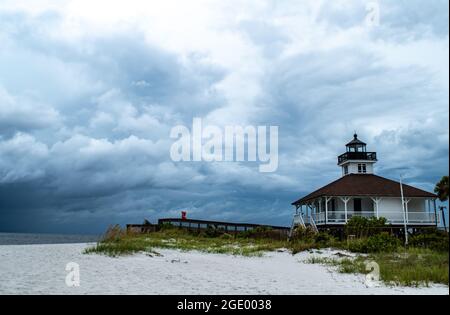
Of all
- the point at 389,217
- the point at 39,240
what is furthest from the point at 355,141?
the point at 39,240

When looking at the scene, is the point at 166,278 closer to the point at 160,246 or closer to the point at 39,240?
the point at 160,246

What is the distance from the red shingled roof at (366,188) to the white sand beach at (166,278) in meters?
20.0

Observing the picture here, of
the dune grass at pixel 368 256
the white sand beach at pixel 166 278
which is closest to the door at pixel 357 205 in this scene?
the dune grass at pixel 368 256

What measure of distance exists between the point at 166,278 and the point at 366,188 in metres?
26.9

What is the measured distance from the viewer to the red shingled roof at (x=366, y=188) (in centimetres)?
3316

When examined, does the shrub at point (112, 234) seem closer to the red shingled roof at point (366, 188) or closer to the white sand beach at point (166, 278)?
the white sand beach at point (166, 278)

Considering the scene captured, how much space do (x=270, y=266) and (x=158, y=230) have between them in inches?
788

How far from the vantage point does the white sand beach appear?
8945mm

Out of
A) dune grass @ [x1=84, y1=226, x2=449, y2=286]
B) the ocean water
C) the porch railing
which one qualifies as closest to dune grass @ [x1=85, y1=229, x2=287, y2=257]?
dune grass @ [x1=84, y1=226, x2=449, y2=286]

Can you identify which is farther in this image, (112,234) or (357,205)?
(357,205)

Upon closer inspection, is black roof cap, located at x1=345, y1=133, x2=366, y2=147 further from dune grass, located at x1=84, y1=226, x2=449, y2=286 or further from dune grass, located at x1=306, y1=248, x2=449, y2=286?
dune grass, located at x1=306, y1=248, x2=449, y2=286

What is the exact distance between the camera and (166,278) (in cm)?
1048
